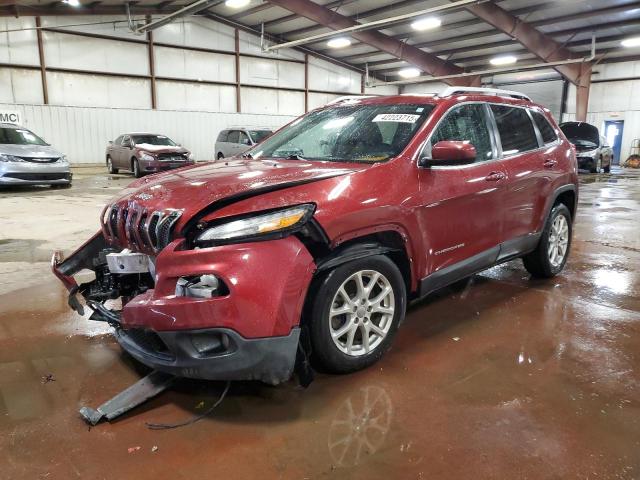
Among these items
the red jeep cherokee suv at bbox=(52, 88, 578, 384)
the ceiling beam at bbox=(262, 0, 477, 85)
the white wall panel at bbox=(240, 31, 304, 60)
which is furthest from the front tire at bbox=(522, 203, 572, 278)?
the white wall panel at bbox=(240, 31, 304, 60)

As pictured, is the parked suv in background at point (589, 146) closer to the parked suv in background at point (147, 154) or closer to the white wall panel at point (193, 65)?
the parked suv in background at point (147, 154)

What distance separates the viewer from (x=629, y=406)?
95.0 inches

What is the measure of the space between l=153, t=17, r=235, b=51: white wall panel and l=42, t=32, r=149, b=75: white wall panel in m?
1.12

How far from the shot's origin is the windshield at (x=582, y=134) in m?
16.8

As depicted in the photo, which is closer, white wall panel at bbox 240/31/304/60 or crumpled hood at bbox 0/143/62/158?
crumpled hood at bbox 0/143/62/158

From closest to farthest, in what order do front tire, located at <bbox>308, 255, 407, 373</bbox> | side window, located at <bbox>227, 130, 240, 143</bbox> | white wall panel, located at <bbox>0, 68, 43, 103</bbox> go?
front tire, located at <bbox>308, 255, 407, 373</bbox> < side window, located at <bbox>227, 130, 240, 143</bbox> < white wall panel, located at <bbox>0, 68, 43, 103</bbox>

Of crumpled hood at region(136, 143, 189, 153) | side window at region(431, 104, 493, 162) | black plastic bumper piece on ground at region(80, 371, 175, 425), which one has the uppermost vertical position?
side window at region(431, 104, 493, 162)

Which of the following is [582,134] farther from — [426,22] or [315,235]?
[315,235]

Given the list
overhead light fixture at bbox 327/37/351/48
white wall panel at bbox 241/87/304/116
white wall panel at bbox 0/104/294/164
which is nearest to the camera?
white wall panel at bbox 0/104/294/164

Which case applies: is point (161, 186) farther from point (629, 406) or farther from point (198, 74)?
point (198, 74)

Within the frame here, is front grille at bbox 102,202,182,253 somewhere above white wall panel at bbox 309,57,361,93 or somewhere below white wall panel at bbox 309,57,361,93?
below

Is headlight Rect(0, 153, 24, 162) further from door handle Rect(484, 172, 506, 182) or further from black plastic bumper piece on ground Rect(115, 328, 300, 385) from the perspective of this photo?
door handle Rect(484, 172, 506, 182)

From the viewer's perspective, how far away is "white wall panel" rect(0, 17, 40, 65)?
53.2ft

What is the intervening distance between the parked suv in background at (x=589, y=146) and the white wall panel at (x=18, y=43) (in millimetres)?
18282
